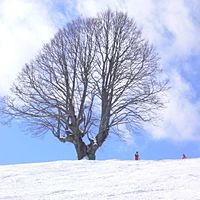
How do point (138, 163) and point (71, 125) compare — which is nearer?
point (138, 163)

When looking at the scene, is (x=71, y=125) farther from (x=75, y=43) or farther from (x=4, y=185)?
(x=4, y=185)

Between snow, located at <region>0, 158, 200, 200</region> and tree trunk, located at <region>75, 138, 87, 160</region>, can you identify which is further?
tree trunk, located at <region>75, 138, 87, 160</region>

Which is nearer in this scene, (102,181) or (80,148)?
(102,181)

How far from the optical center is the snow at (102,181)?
29.9ft

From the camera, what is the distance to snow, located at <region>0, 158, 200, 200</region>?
9.10 m

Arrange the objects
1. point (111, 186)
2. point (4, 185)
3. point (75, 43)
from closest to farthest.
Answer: point (111, 186) → point (4, 185) → point (75, 43)

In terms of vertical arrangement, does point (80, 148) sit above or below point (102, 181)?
above

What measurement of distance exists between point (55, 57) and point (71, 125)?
421cm

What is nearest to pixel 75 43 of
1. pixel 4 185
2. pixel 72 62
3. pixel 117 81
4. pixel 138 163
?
pixel 72 62

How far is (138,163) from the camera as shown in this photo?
14203 millimetres

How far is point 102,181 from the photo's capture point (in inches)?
428

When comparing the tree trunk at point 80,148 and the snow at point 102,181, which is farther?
the tree trunk at point 80,148

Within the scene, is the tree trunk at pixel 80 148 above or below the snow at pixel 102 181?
above

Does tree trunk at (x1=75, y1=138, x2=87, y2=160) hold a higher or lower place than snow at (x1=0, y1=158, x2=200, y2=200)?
higher
